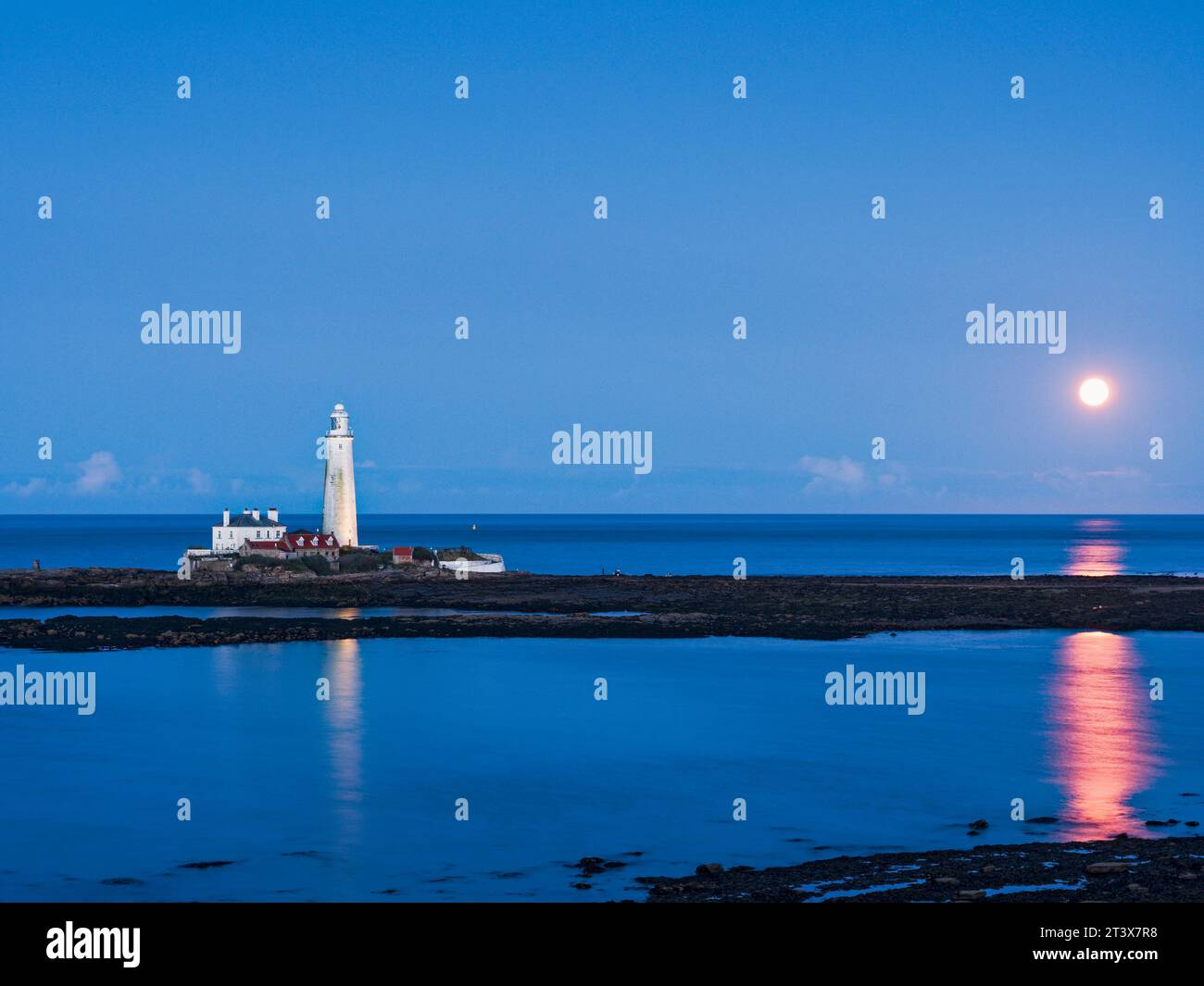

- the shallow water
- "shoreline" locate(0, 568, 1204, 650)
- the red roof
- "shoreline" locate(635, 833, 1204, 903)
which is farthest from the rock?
the red roof

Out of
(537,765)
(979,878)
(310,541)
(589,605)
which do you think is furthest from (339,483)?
(979,878)

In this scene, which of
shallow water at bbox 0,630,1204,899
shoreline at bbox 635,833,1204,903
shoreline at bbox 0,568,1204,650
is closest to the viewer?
shoreline at bbox 635,833,1204,903

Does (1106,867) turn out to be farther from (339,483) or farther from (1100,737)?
(339,483)

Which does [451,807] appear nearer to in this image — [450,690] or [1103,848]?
[1103,848]

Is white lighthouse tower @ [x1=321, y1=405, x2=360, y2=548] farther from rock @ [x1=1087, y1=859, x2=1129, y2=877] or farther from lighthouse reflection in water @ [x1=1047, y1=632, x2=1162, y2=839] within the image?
rock @ [x1=1087, y1=859, x2=1129, y2=877]

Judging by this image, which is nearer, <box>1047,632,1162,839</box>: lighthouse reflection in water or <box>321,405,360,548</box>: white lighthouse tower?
<box>1047,632,1162,839</box>: lighthouse reflection in water

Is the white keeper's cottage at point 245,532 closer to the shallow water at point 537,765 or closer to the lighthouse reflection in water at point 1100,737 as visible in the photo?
the shallow water at point 537,765

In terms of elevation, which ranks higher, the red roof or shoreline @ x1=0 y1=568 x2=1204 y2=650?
the red roof
